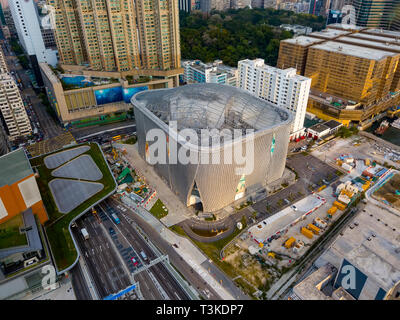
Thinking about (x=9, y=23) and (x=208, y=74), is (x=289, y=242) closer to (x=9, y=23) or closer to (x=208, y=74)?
(x=208, y=74)

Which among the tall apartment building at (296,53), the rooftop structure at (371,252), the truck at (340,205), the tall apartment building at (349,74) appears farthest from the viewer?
the tall apartment building at (296,53)

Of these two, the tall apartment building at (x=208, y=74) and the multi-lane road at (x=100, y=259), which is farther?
the tall apartment building at (x=208, y=74)

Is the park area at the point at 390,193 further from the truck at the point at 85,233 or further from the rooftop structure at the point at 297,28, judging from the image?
the rooftop structure at the point at 297,28

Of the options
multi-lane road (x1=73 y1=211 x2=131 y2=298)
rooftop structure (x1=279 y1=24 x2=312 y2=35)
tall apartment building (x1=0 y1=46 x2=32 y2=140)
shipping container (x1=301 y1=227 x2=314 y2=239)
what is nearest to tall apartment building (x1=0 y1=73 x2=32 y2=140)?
tall apartment building (x1=0 y1=46 x2=32 y2=140)

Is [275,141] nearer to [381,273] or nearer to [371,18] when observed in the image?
[381,273]

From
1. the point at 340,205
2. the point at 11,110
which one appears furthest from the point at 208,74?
the point at 340,205

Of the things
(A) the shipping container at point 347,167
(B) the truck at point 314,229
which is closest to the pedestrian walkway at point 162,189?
(B) the truck at point 314,229
